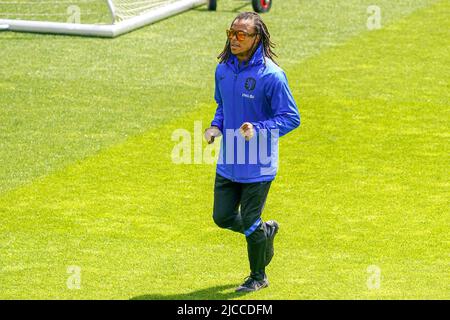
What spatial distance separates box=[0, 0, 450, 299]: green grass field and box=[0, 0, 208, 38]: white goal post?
18cm

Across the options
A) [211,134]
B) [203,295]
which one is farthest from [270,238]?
[211,134]

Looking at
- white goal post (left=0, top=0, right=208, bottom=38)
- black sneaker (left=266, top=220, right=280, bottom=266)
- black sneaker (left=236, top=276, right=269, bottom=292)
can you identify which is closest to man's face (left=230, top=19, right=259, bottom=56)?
black sneaker (left=266, top=220, right=280, bottom=266)

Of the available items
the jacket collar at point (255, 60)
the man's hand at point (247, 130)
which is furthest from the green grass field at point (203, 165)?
the jacket collar at point (255, 60)

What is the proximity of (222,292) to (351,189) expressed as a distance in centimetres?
318

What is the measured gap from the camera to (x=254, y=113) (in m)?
9.98

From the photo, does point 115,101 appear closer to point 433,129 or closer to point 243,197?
point 433,129

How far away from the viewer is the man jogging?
9.87 meters

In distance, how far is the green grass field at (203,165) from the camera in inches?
425

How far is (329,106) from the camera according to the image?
637 inches

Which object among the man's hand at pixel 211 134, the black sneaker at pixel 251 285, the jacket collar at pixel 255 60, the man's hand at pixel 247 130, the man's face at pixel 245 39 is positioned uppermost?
the man's face at pixel 245 39

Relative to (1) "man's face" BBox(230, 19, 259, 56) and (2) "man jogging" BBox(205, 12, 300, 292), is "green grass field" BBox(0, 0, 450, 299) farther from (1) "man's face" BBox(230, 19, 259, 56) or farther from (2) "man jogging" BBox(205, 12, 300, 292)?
(1) "man's face" BBox(230, 19, 259, 56)

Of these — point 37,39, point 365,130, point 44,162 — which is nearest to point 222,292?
point 44,162

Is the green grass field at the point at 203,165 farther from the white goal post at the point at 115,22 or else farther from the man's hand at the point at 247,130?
the man's hand at the point at 247,130

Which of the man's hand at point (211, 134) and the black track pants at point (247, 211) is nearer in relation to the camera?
the man's hand at point (211, 134)
